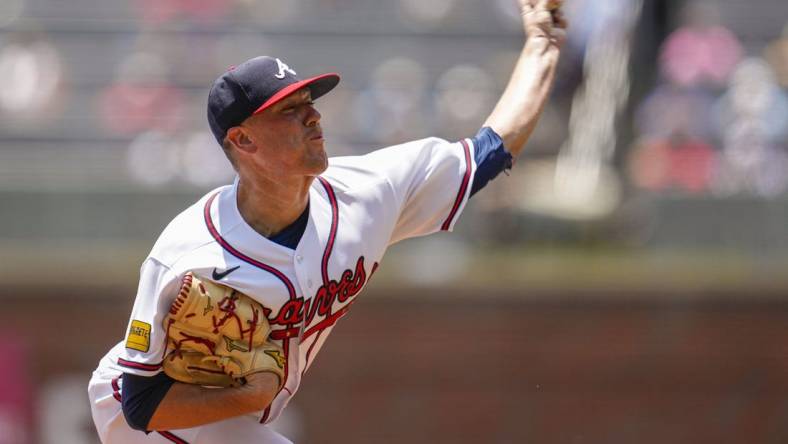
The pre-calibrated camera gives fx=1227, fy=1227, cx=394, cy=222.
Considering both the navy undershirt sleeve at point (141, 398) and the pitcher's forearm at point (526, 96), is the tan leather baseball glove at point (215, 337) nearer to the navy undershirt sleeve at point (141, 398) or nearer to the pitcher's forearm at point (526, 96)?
the navy undershirt sleeve at point (141, 398)

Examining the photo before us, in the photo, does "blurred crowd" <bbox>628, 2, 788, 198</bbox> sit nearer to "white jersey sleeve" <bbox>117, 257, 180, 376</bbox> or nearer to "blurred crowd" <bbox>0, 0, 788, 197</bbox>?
"blurred crowd" <bbox>0, 0, 788, 197</bbox>

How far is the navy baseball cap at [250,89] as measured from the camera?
3309 mm

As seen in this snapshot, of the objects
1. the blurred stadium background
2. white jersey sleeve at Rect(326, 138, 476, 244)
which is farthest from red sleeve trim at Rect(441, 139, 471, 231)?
the blurred stadium background

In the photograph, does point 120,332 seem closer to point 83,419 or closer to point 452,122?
point 83,419

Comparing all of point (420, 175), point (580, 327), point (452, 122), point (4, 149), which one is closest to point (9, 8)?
point (4, 149)

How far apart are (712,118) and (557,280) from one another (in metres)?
2.54

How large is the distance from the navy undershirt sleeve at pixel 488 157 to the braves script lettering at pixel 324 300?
0.46m

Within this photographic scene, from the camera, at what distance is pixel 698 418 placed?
7559mm

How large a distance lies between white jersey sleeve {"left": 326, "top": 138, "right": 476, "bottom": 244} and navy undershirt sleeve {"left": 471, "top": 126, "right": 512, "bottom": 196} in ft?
0.07

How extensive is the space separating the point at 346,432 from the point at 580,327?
5.22 ft

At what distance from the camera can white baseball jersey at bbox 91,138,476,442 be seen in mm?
3293

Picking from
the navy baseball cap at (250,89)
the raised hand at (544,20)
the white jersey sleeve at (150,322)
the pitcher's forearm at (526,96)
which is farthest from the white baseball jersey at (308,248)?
the raised hand at (544,20)

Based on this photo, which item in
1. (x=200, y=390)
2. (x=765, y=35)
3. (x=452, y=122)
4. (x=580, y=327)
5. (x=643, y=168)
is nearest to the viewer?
(x=200, y=390)

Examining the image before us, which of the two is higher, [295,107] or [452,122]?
[295,107]
